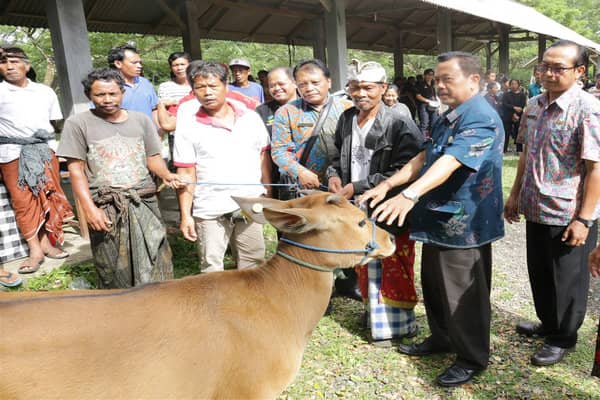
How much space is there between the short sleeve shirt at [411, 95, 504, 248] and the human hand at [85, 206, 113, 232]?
2.30m

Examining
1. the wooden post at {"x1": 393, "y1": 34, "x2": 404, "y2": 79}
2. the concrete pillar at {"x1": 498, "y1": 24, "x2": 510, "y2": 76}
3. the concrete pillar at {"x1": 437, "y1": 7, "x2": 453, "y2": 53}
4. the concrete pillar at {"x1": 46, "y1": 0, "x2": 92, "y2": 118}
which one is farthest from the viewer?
the concrete pillar at {"x1": 498, "y1": 24, "x2": 510, "y2": 76}

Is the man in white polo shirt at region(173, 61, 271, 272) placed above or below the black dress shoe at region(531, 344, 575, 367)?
above

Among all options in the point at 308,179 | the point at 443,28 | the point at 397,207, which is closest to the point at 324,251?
the point at 397,207

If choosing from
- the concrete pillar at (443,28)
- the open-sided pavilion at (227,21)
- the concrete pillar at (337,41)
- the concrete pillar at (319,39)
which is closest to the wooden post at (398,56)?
the open-sided pavilion at (227,21)

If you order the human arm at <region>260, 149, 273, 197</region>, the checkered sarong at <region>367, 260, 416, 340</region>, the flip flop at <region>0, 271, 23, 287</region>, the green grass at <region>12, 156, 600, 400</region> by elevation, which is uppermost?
the human arm at <region>260, 149, 273, 197</region>

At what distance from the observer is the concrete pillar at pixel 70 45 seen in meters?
5.06

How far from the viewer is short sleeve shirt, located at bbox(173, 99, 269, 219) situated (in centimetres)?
349

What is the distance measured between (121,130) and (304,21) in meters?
9.31

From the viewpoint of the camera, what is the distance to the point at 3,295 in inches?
77.0

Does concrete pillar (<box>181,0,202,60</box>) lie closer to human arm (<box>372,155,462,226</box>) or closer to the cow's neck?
human arm (<box>372,155,462,226</box>)

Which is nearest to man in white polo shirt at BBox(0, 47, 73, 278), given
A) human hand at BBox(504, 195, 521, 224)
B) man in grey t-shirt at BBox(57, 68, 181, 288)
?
man in grey t-shirt at BBox(57, 68, 181, 288)

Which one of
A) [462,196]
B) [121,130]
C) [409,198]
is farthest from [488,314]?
[121,130]

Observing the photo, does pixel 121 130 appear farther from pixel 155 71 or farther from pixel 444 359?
pixel 155 71

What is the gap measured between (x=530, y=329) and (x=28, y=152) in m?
5.09
